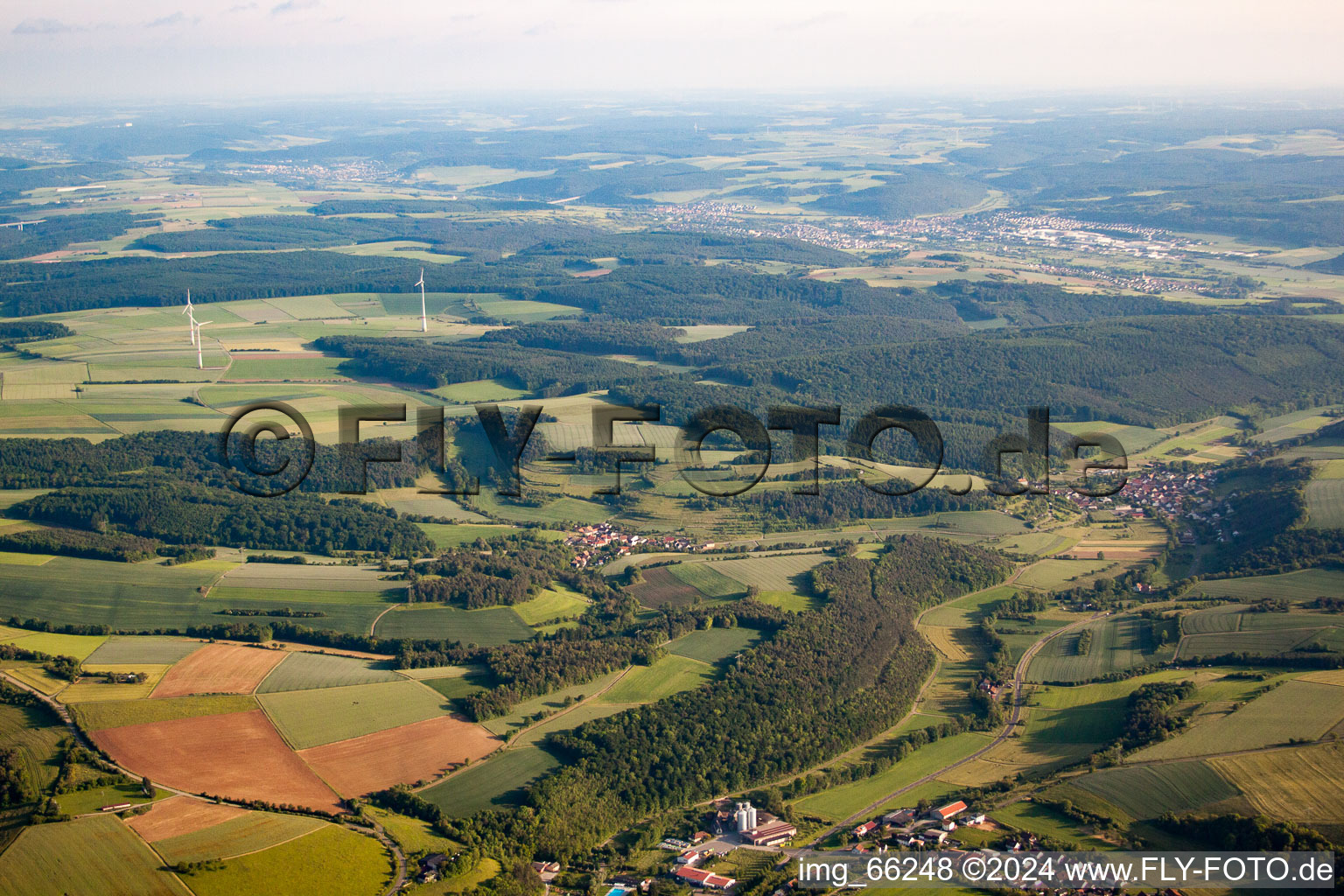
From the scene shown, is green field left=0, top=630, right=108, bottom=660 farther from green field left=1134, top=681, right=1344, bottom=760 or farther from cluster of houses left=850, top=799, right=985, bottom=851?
green field left=1134, top=681, right=1344, bottom=760

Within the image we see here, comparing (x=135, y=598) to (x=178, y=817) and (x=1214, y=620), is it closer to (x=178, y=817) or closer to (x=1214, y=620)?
(x=178, y=817)

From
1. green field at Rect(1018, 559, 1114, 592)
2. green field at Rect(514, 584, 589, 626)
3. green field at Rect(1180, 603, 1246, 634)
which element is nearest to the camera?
green field at Rect(1180, 603, 1246, 634)

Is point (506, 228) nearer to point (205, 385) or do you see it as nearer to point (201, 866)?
point (205, 385)

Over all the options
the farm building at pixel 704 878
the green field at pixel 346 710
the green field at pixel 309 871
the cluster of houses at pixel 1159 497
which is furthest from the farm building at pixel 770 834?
the cluster of houses at pixel 1159 497

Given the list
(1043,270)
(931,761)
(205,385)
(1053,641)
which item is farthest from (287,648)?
(1043,270)

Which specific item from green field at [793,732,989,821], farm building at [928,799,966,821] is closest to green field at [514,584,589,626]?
green field at [793,732,989,821]

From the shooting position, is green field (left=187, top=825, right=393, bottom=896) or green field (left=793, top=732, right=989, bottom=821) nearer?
green field (left=187, top=825, right=393, bottom=896)
